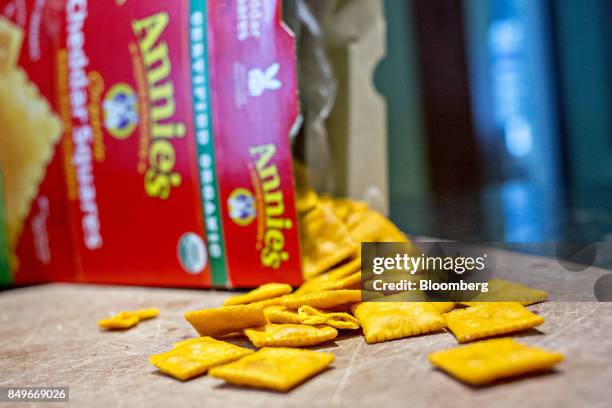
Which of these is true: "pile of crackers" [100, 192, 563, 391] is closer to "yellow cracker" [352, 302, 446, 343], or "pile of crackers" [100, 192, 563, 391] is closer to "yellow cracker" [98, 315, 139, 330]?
"yellow cracker" [352, 302, 446, 343]

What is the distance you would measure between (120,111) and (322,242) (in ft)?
1.78

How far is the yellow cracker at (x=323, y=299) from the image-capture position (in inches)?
40.1

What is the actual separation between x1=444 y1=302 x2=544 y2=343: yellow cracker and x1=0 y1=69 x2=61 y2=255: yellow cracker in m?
1.02

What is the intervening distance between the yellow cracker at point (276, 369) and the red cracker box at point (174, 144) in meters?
0.40

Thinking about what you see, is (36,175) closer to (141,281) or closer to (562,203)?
(141,281)

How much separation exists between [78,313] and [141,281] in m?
0.18

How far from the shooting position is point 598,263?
1.27 m

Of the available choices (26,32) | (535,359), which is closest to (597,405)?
(535,359)

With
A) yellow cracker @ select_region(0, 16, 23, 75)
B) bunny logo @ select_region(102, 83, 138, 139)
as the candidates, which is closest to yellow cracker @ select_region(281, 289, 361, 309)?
bunny logo @ select_region(102, 83, 138, 139)

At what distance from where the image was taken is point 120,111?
1389 mm

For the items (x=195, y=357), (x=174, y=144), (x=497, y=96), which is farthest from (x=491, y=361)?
(x=497, y=96)

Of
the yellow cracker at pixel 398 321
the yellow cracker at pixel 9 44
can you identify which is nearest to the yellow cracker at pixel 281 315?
the yellow cracker at pixel 398 321

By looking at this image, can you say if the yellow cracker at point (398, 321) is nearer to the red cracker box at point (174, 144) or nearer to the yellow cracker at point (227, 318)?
the yellow cracker at point (227, 318)

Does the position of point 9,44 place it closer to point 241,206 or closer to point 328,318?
point 241,206
